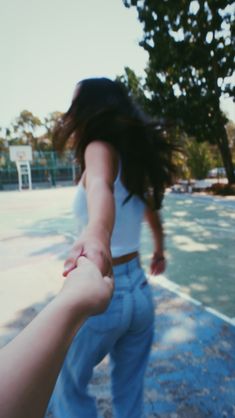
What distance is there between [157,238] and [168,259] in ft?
13.3

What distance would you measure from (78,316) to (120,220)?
683 millimetres

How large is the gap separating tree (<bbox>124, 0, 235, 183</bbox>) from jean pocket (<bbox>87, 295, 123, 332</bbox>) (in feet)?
61.2

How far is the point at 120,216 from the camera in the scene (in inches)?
51.8

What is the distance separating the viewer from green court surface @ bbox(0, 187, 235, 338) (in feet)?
13.7

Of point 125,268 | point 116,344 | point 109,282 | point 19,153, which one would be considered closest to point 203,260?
point 116,344

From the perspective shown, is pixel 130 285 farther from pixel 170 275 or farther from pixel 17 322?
pixel 170 275

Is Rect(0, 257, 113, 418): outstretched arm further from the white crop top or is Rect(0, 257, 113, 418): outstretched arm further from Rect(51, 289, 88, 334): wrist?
the white crop top

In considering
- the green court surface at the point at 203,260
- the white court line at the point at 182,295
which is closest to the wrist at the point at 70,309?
the white court line at the point at 182,295

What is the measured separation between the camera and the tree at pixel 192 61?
60.1 ft

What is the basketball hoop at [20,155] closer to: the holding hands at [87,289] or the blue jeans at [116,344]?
the blue jeans at [116,344]

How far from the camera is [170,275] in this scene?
497 cm

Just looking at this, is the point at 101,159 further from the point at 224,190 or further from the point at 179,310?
the point at 224,190

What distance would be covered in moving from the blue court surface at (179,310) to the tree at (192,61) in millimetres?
12791

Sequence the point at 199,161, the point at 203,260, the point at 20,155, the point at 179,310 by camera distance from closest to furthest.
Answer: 1. the point at 179,310
2. the point at 203,260
3. the point at 199,161
4. the point at 20,155
